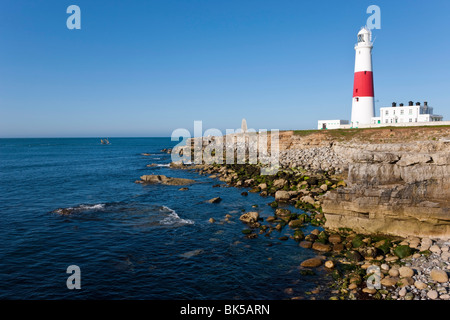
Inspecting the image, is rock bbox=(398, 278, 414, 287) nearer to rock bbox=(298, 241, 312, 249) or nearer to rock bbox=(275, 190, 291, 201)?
rock bbox=(298, 241, 312, 249)

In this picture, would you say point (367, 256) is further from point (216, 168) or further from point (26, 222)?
point (216, 168)

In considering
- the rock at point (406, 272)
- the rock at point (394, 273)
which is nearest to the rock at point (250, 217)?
the rock at point (394, 273)

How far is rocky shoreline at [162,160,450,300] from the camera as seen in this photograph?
468 inches

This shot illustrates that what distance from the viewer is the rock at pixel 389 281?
12.3m

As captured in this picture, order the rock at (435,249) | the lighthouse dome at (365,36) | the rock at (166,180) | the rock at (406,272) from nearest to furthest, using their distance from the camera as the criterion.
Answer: the rock at (406,272)
the rock at (435,249)
the rock at (166,180)
the lighthouse dome at (365,36)

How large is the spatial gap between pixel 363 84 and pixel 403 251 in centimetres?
3986

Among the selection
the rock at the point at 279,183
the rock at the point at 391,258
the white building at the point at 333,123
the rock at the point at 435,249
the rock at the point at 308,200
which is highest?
the white building at the point at 333,123

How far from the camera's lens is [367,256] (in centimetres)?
1514

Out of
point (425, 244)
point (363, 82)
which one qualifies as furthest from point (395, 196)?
point (363, 82)

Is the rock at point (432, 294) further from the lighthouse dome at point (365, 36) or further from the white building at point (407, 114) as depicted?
the white building at point (407, 114)

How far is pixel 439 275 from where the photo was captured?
1198cm

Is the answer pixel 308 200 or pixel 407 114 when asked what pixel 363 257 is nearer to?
pixel 308 200
